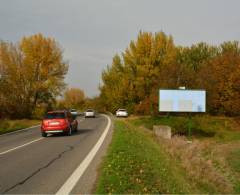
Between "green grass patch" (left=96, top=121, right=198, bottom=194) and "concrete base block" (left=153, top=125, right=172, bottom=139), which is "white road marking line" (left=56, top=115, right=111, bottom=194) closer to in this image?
"green grass patch" (left=96, top=121, right=198, bottom=194)

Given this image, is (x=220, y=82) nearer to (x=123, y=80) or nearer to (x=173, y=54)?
(x=173, y=54)

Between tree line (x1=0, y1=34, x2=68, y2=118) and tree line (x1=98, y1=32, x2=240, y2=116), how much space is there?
11.7 meters

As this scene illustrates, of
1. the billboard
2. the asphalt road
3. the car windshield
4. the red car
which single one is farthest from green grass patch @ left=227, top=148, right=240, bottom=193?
the car windshield

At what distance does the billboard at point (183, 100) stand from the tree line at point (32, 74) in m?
21.6

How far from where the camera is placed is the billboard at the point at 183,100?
30.3 meters

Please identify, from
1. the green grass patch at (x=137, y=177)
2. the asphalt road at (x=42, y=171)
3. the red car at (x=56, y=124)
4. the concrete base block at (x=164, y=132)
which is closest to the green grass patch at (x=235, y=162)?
the green grass patch at (x=137, y=177)

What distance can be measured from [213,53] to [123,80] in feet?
56.8

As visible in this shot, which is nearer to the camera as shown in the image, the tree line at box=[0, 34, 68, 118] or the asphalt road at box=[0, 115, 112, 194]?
the asphalt road at box=[0, 115, 112, 194]

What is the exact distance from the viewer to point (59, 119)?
2208cm

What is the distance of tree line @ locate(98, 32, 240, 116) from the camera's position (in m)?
37.4

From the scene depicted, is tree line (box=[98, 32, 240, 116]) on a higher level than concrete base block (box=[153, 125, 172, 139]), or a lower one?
higher

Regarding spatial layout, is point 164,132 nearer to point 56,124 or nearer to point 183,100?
point 56,124

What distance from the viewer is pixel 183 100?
30.4 meters

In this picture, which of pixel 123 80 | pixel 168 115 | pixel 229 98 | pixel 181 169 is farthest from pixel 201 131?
pixel 181 169
